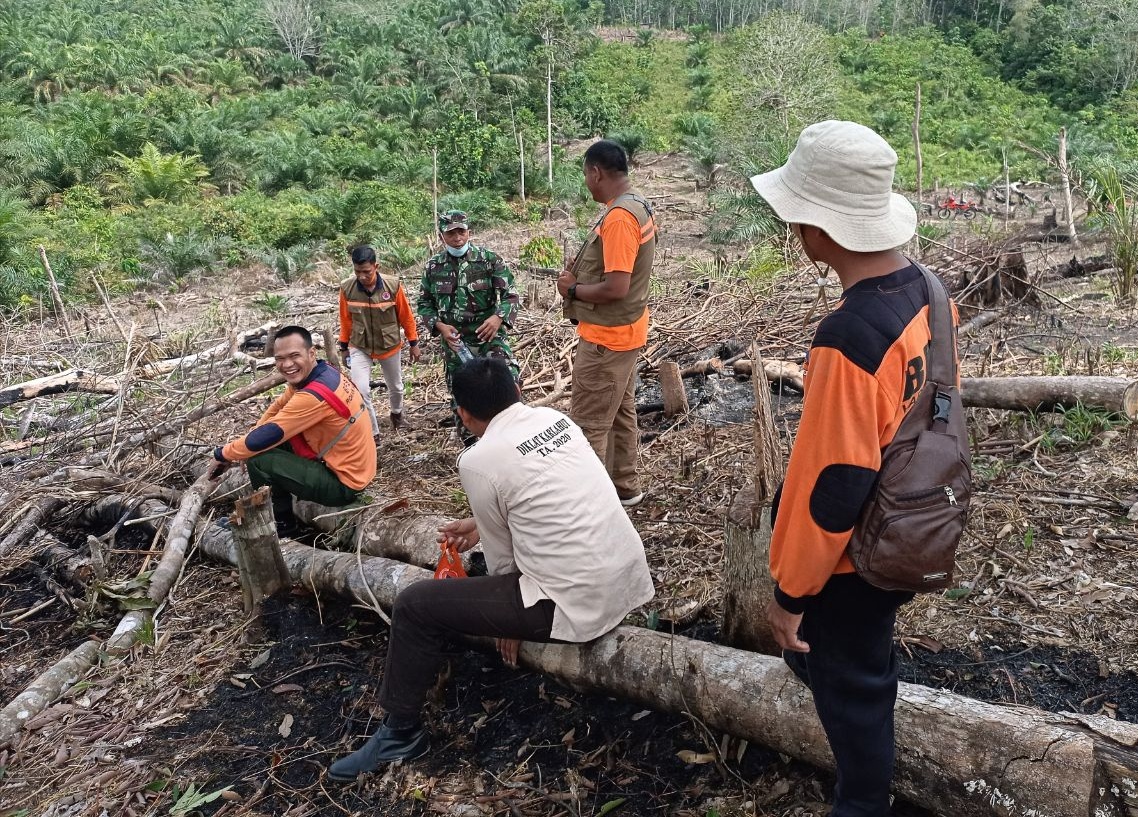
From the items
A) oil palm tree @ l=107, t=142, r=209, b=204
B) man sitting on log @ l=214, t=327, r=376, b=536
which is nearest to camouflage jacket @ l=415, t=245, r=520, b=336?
man sitting on log @ l=214, t=327, r=376, b=536

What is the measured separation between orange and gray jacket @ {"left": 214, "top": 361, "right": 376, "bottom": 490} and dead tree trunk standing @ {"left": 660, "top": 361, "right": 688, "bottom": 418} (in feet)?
7.41

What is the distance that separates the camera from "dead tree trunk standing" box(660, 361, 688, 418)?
19.0 ft

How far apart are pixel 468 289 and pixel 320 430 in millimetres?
1536

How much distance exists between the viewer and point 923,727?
7.16 feet

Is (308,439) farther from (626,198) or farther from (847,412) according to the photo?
(847,412)

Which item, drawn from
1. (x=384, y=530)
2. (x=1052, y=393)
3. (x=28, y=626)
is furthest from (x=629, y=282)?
(x=28, y=626)

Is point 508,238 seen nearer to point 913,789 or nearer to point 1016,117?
point 913,789

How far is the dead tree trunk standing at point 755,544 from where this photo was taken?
8.74 ft

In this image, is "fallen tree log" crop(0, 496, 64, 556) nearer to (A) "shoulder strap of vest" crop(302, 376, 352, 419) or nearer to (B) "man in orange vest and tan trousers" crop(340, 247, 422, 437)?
(B) "man in orange vest and tan trousers" crop(340, 247, 422, 437)

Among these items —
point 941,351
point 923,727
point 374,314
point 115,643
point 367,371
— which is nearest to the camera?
point 941,351

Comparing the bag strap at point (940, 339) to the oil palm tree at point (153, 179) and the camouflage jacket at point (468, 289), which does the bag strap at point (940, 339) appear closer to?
the camouflage jacket at point (468, 289)

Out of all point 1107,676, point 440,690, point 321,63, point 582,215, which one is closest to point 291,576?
point 440,690

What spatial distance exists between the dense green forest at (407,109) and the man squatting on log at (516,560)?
35.3 feet

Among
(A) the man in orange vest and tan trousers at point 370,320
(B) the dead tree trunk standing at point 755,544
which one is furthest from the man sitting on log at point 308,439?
(B) the dead tree trunk standing at point 755,544
